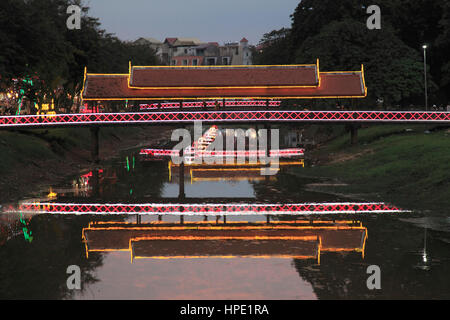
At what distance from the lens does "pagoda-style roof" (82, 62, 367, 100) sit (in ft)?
178

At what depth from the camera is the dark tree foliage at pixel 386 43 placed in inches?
2685

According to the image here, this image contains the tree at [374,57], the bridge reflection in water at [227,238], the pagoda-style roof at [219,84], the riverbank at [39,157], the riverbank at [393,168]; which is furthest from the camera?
the tree at [374,57]

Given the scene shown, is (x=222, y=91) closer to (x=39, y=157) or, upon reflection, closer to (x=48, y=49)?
(x=39, y=157)

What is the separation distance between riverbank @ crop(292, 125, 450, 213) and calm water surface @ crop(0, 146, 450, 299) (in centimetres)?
436

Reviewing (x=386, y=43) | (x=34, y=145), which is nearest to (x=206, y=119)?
(x=34, y=145)

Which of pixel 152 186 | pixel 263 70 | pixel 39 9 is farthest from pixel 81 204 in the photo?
pixel 39 9

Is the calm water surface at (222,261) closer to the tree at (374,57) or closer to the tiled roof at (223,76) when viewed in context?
the tiled roof at (223,76)

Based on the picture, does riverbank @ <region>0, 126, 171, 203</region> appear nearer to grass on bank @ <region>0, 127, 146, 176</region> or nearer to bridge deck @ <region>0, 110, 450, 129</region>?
grass on bank @ <region>0, 127, 146, 176</region>

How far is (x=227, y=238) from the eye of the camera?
2822 centimetres

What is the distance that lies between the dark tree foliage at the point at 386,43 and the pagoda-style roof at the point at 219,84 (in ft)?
38.9

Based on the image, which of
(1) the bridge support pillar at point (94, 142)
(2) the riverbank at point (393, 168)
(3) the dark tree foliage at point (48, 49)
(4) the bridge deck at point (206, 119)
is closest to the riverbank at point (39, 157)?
(1) the bridge support pillar at point (94, 142)

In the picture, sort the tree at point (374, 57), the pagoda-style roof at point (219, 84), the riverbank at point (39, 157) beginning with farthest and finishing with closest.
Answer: the tree at point (374, 57) → the pagoda-style roof at point (219, 84) → the riverbank at point (39, 157)

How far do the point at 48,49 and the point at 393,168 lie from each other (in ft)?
128

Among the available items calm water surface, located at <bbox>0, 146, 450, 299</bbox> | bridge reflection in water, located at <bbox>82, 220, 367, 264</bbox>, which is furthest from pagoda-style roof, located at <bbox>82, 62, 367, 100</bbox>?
bridge reflection in water, located at <bbox>82, 220, 367, 264</bbox>
